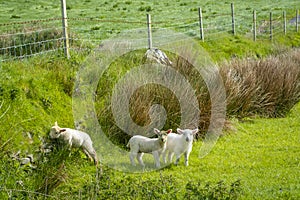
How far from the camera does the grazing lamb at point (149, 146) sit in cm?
1002

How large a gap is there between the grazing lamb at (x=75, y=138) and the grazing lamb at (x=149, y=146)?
2.08 feet

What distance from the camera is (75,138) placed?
992 centimetres

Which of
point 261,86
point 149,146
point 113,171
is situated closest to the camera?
point 113,171

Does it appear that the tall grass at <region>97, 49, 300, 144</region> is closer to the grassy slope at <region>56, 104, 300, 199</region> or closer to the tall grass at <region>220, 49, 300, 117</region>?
the tall grass at <region>220, 49, 300, 117</region>

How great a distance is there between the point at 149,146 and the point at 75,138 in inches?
47.0

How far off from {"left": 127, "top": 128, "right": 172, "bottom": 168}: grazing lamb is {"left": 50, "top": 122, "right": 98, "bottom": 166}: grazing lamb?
0.63 meters

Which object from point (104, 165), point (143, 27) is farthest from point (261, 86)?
point (143, 27)

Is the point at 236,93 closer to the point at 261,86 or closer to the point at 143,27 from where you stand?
the point at 261,86

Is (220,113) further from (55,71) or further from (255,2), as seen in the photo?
(255,2)

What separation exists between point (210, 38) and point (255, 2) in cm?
1688

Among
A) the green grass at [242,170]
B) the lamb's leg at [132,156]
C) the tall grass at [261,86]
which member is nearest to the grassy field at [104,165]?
the green grass at [242,170]

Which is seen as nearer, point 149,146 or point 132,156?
point 149,146

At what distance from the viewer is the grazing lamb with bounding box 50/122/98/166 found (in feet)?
32.4

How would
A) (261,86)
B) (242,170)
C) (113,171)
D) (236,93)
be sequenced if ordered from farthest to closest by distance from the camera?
(261,86) < (236,93) < (242,170) < (113,171)
